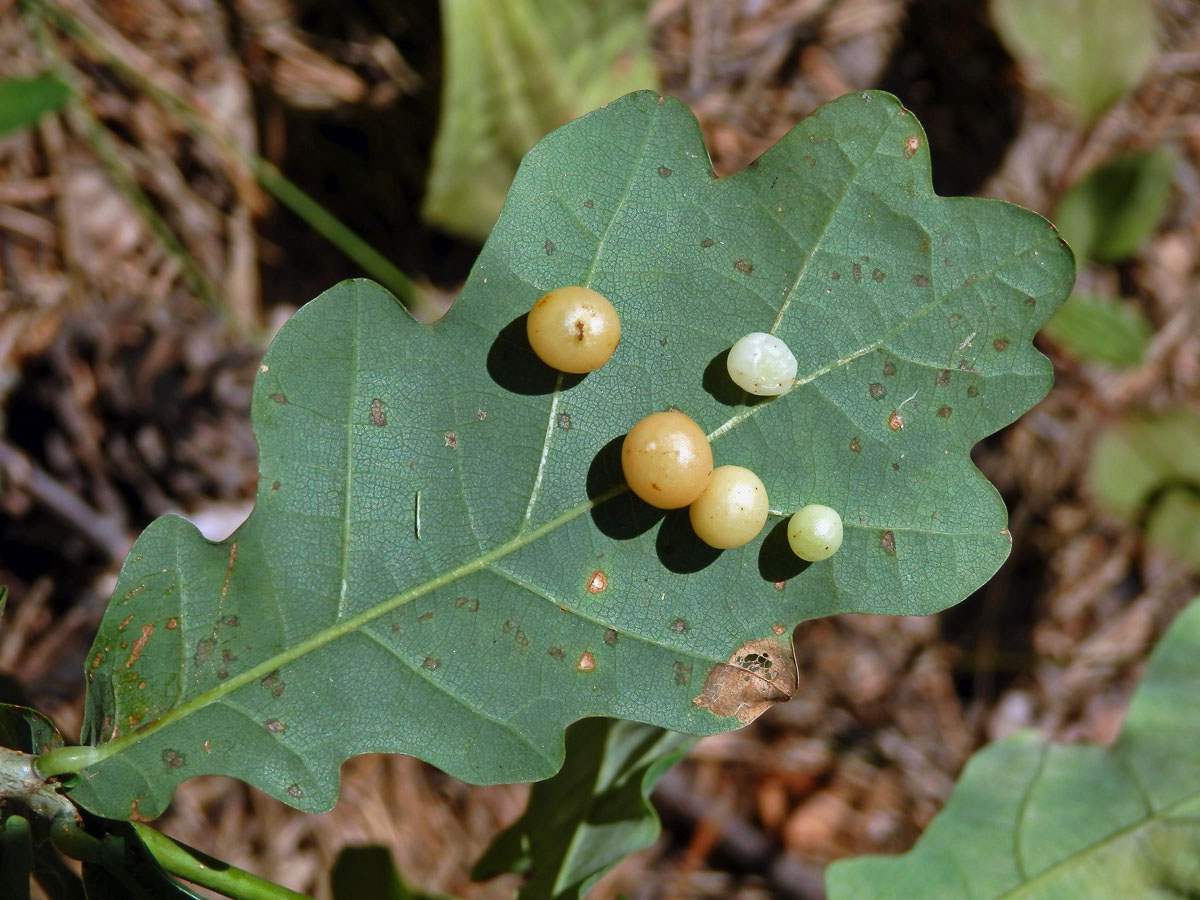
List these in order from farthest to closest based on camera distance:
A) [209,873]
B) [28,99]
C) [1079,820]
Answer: [28,99]
[1079,820]
[209,873]

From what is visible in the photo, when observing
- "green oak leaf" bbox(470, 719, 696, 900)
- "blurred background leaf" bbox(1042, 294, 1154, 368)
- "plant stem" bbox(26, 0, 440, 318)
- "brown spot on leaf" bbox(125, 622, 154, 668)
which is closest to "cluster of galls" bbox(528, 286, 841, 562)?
"green oak leaf" bbox(470, 719, 696, 900)

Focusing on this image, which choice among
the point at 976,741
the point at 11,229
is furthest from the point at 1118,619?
the point at 11,229

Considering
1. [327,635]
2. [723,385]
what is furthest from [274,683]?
[723,385]

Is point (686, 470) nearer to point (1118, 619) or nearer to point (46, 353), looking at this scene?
point (46, 353)

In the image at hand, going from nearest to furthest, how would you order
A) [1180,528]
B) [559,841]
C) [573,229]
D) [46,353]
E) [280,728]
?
[280,728] → [573,229] → [559,841] → [46,353] → [1180,528]

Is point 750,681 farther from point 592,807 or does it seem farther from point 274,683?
point 274,683
